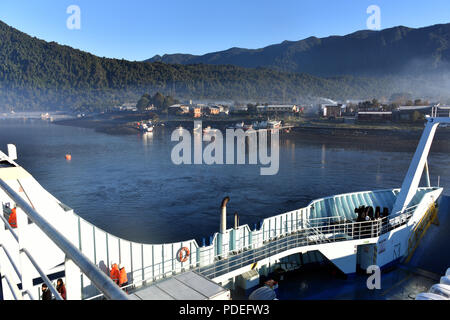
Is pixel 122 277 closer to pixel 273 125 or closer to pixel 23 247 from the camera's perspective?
pixel 23 247

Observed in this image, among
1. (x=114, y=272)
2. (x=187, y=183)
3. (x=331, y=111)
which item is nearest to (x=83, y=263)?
(x=114, y=272)

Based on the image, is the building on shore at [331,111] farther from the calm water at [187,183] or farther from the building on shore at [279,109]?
the calm water at [187,183]

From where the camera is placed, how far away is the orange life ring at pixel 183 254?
33.7 ft

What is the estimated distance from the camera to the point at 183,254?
10.3 m

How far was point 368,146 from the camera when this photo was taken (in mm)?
64312

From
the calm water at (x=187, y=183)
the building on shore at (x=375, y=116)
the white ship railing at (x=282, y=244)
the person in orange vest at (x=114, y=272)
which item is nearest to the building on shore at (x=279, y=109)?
the building on shore at (x=375, y=116)

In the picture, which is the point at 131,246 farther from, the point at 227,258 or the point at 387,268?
the point at 387,268

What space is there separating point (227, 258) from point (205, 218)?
45.4 feet

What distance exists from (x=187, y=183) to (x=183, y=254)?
2585cm

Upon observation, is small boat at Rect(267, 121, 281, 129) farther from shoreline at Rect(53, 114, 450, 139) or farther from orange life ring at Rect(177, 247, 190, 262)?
orange life ring at Rect(177, 247, 190, 262)

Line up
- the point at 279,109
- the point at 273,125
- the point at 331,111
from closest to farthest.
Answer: the point at 273,125
the point at 331,111
the point at 279,109

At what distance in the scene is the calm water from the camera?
2466cm

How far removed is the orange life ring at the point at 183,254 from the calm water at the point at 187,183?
35.4ft
